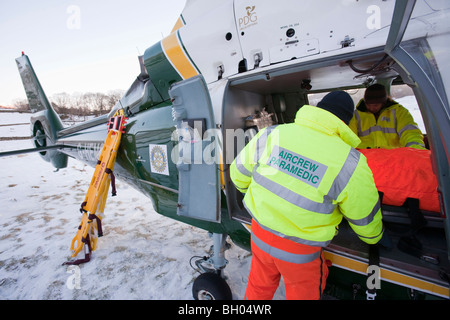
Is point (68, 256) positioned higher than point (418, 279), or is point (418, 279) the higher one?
point (418, 279)

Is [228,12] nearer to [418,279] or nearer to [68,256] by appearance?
[418,279]

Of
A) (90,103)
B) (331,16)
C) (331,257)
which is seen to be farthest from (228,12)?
(90,103)

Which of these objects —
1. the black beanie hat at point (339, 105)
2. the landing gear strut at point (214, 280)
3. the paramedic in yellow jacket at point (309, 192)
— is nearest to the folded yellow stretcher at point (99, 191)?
Answer: the landing gear strut at point (214, 280)

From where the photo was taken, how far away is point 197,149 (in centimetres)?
199

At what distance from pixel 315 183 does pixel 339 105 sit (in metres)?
0.51

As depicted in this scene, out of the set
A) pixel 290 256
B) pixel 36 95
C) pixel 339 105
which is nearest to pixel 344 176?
pixel 339 105

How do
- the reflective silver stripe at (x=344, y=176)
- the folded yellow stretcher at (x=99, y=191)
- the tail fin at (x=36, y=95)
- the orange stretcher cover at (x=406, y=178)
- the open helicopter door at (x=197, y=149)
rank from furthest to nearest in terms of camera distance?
the tail fin at (x=36, y=95) < the folded yellow stretcher at (x=99, y=191) < the open helicopter door at (x=197, y=149) < the orange stretcher cover at (x=406, y=178) < the reflective silver stripe at (x=344, y=176)

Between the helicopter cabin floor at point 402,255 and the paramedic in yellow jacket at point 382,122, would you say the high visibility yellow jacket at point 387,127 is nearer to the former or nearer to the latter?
the paramedic in yellow jacket at point 382,122

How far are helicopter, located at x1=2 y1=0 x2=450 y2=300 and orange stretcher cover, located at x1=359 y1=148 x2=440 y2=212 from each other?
0.08 metres

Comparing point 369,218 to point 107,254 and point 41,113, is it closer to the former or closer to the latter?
point 107,254

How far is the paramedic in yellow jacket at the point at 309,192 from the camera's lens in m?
1.10

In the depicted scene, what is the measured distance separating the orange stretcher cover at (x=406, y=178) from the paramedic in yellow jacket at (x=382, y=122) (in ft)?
2.75
